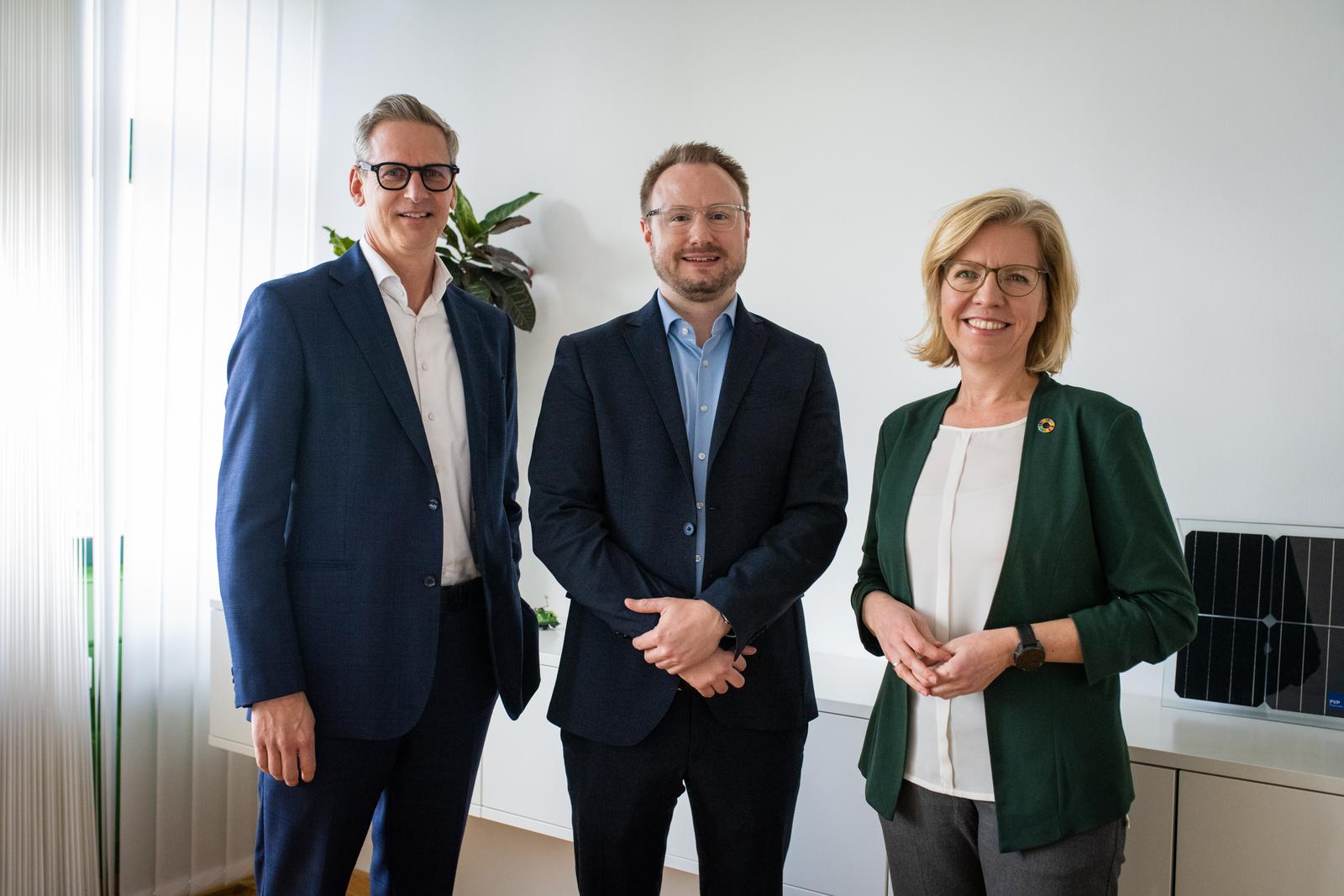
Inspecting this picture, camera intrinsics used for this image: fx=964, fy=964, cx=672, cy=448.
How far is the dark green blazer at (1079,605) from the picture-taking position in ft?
4.75

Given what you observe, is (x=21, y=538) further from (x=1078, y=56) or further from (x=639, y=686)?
(x=1078, y=56)

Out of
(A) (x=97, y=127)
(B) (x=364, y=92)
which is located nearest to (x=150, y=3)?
(A) (x=97, y=127)

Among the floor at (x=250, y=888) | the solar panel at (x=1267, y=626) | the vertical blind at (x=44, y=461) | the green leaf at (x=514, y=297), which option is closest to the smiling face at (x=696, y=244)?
the solar panel at (x=1267, y=626)

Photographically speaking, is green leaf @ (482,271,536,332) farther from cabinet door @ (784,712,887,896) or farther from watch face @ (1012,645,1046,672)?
watch face @ (1012,645,1046,672)

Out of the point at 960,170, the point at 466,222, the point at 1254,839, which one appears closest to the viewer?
the point at 1254,839

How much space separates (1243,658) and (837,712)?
954 millimetres

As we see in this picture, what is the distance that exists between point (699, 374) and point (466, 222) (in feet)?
5.68

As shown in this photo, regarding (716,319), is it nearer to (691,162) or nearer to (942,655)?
(691,162)

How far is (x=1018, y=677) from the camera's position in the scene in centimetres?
152

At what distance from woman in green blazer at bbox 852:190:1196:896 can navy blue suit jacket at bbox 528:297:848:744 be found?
0.18 metres

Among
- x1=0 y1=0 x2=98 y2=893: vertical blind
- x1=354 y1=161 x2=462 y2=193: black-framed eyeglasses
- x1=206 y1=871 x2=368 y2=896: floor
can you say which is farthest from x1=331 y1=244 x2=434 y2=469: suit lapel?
x1=206 y1=871 x2=368 y2=896: floor

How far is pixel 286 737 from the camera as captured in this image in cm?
164

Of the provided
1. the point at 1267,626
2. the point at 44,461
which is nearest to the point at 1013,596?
the point at 1267,626

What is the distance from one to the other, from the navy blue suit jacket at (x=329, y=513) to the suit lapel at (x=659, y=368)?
0.43 meters
